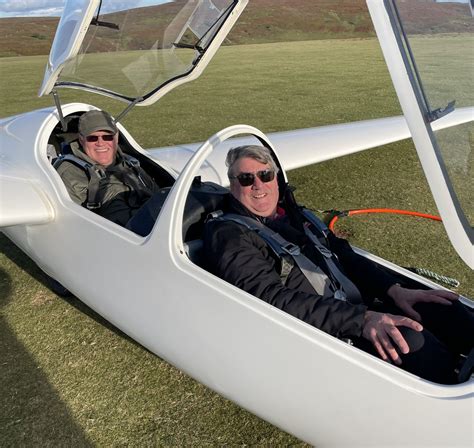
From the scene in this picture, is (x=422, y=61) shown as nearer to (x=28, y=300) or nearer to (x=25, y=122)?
(x=28, y=300)

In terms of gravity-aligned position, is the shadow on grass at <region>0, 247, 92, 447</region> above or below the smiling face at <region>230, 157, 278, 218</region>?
below

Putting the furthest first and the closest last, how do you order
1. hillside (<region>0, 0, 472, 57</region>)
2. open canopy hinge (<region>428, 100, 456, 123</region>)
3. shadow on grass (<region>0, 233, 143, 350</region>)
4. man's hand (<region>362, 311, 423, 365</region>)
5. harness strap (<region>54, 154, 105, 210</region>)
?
hillside (<region>0, 0, 472, 57</region>) → harness strap (<region>54, 154, 105, 210</region>) → shadow on grass (<region>0, 233, 143, 350</region>) → man's hand (<region>362, 311, 423, 365</region>) → open canopy hinge (<region>428, 100, 456, 123</region>)

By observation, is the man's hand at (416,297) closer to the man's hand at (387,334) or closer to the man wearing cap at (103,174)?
the man's hand at (387,334)

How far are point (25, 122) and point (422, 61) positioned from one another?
12.6 ft

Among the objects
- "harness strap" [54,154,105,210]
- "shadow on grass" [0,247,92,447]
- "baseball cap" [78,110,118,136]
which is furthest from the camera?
"baseball cap" [78,110,118,136]

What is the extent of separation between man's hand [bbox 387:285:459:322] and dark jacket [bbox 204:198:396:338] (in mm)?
100

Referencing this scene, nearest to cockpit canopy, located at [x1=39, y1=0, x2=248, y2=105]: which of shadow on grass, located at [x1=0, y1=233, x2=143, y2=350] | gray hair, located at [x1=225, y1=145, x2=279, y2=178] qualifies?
gray hair, located at [x1=225, y1=145, x2=279, y2=178]

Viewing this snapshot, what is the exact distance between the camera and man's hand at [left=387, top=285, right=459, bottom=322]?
247 cm

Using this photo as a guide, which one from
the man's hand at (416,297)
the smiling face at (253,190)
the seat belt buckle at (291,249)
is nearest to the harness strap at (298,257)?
the seat belt buckle at (291,249)

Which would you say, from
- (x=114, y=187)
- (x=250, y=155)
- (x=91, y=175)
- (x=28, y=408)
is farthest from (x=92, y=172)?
(x=28, y=408)

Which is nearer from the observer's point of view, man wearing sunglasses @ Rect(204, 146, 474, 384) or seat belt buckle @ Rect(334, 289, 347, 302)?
man wearing sunglasses @ Rect(204, 146, 474, 384)

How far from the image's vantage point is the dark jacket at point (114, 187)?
361cm

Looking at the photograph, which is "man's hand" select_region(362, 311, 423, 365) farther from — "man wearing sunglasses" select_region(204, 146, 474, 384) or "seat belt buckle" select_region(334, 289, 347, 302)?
"seat belt buckle" select_region(334, 289, 347, 302)

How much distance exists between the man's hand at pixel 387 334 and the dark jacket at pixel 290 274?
2.0 inches
